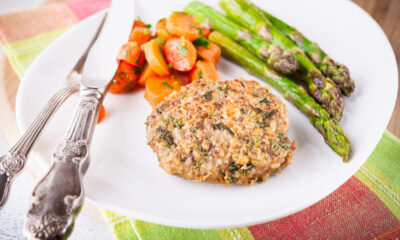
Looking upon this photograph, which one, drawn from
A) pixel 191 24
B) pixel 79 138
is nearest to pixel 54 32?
pixel 191 24

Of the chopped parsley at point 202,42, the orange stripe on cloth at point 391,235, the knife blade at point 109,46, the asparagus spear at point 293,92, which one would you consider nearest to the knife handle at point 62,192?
the knife blade at point 109,46

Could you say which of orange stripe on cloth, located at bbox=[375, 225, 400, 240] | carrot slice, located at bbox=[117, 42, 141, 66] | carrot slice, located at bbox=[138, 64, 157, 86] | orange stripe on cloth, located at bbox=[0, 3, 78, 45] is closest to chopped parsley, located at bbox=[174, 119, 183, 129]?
carrot slice, located at bbox=[138, 64, 157, 86]

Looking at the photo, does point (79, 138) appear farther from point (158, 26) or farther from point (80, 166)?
point (158, 26)

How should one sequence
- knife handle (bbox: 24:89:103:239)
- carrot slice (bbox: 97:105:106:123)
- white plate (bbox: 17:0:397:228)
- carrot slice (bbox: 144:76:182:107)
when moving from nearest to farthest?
knife handle (bbox: 24:89:103:239) → white plate (bbox: 17:0:397:228) → carrot slice (bbox: 97:105:106:123) → carrot slice (bbox: 144:76:182:107)

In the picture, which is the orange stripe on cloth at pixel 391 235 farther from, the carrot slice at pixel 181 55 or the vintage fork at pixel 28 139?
the vintage fork at pixel 28 139

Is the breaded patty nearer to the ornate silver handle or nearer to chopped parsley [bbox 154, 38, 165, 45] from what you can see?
the ornate silver handle

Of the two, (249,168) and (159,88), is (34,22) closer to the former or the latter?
(159,88)
